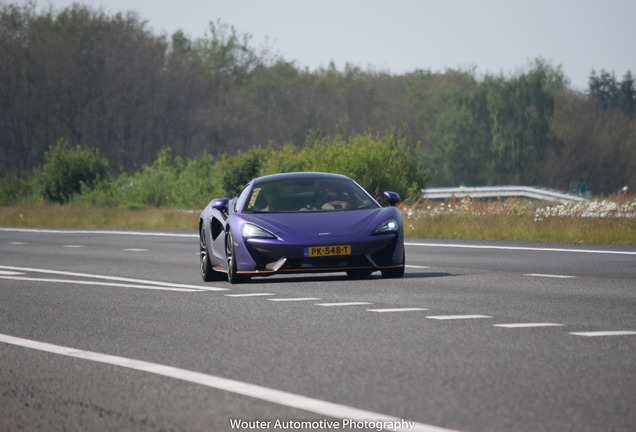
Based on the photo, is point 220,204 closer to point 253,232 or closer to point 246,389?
point 253,232

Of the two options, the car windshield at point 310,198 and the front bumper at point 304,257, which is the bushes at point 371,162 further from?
the front bumper at point 304,257

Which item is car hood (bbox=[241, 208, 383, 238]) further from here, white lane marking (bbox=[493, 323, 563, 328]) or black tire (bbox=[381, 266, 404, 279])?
white lane marking (bbox=[493, 323, 563, 328])

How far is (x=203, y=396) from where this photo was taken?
20.8 feet

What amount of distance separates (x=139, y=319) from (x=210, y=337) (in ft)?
5.51

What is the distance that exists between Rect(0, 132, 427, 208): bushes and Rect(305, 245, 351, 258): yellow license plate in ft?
83.4

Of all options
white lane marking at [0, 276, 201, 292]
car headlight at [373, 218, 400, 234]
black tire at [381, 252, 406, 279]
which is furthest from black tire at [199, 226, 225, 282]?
car headlight at [373, 218, 400, 234]

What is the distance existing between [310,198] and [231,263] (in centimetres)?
146

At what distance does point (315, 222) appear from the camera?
13.8 m

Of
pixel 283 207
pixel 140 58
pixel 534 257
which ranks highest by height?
pixel 140 58

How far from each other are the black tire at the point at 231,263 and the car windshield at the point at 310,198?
53 cm

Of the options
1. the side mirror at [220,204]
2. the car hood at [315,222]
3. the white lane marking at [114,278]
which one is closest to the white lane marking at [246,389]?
the car hood at [315,222]

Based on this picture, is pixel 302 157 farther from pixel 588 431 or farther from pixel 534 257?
pixel 588 431

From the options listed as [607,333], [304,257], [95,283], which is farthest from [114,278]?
[607,333]

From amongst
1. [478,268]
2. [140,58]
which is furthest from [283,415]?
[140,58]
